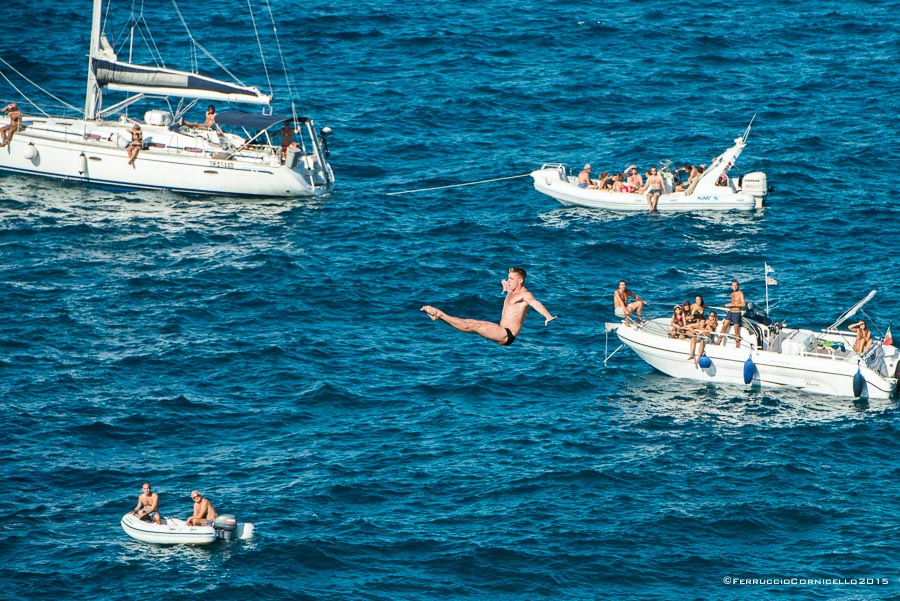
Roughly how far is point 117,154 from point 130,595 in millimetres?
31069

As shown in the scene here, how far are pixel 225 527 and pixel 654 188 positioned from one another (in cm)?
3071

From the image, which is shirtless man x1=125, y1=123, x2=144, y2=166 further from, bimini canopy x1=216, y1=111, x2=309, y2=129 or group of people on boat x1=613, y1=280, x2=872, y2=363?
group of people on boat x1=613, y1=280, x2=872, y2=363

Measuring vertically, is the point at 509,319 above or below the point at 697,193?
below

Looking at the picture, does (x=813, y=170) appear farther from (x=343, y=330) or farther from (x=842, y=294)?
(x=343, y=330)

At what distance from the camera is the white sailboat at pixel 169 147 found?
2862 inches

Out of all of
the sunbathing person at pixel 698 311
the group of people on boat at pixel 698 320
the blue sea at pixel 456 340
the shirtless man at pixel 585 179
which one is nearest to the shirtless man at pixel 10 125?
the blue sea at pixel 456 340

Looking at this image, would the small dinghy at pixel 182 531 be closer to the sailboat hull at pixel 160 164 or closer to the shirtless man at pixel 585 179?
the sailboat hull at pixel 160 164

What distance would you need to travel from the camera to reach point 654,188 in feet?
236

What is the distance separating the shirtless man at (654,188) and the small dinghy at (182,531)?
2977 centimetres

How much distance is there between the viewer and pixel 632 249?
225 feet

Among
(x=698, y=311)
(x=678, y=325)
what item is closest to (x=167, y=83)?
(x=678, y=325)

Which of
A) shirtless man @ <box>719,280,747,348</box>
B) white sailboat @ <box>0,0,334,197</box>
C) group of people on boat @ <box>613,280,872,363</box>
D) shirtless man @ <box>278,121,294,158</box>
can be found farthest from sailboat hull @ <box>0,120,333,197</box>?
shirtless man @ <box>719,280,747,348</box>

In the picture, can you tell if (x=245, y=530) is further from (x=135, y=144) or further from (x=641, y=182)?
(x=641, y=182)

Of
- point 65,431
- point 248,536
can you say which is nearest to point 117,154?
point 65,431
